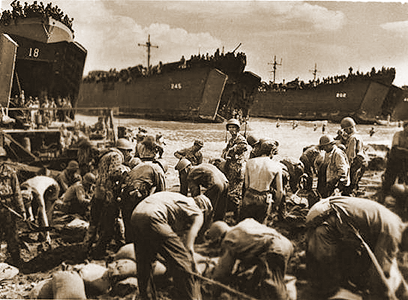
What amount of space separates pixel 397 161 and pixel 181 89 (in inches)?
93.4

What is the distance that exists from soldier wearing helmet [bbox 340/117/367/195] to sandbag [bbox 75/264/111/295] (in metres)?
2.41

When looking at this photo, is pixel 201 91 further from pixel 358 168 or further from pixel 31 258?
pixel 31 258

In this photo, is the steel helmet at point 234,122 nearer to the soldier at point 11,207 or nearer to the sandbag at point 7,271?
the soldier at point 11,207

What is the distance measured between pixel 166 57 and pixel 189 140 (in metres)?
0.97

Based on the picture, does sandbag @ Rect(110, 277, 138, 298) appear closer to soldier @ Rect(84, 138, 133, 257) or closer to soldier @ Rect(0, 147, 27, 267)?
soldier @ Rect(84, 138, 133, 257)

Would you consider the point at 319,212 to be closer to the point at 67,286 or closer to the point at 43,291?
the point at 67,286

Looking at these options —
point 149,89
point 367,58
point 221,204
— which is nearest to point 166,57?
point 149,89

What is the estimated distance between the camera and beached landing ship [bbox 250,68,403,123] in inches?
161

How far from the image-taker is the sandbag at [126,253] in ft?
13.0

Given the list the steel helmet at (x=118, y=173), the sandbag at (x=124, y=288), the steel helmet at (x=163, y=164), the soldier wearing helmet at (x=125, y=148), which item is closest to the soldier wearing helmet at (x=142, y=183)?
the steel helmet at (x=118, y=173)

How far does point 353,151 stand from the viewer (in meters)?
3.98

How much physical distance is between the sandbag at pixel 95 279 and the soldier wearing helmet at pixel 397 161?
2678 mm

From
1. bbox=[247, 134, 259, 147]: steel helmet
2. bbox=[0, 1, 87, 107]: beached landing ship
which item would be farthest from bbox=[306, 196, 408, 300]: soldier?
bbox=[0, 1, 87, 107]: beached landing ship

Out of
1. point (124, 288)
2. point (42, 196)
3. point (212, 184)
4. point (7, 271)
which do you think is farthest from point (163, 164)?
point (7, 271)
